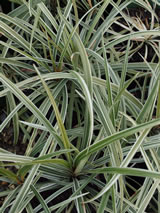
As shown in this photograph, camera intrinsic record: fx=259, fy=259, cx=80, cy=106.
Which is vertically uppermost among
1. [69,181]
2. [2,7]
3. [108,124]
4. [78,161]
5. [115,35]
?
[2,7]

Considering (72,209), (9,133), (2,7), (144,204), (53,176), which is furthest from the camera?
(2,7)

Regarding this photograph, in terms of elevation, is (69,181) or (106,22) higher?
(106,22)

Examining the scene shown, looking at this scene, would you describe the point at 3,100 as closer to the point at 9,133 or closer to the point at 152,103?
the point at 9,133

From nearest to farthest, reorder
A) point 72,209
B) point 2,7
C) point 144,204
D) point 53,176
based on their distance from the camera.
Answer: point 144,204, point 53,176, point 72,209, point 2,7

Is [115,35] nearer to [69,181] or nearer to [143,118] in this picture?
[143,118]

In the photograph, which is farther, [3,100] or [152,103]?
[3,100]

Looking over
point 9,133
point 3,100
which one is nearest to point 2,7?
point 3,100

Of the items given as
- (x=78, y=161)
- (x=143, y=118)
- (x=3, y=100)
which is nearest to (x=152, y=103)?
(x=143, y=118)
